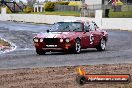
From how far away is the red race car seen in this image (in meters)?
19.2

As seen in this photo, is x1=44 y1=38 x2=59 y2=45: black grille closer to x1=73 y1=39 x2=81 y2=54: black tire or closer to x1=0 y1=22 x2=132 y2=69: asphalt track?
x1=0 y1=22 x2=132 y2=69: asphalt track

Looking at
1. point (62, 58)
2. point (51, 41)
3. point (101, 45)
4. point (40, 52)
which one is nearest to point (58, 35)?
point (51, 41)

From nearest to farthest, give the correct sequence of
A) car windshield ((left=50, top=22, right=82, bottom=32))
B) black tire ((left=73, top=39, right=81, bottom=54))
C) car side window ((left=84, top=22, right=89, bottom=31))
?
black tire ((left=73, top=39, right=81, bottom=54)) < car windshield ((left=50, top=22, right=82, bottom=32)) < car side window ((left=84, top=22, right=89, bottom=31))

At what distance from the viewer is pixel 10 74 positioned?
448 inches

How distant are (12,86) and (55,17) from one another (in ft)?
168

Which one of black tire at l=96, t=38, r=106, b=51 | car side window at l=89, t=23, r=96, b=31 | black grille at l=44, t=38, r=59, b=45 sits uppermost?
car side window at l=89, t=23, r=96, b=31

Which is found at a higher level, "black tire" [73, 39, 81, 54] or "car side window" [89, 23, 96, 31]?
"car side window" [89, 23, 96, 31]

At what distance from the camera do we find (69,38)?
1920 cm

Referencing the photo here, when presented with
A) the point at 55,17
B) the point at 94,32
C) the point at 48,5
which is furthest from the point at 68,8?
the point at 94,32

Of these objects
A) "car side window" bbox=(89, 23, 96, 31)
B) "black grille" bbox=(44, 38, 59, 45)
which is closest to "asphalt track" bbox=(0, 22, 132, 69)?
"black grille" bbox=(44, 38, 59, 45)

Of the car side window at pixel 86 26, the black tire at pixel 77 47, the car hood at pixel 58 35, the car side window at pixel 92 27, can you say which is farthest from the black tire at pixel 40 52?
the car side window at pixel 92 27

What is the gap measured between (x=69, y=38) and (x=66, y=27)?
1121mm

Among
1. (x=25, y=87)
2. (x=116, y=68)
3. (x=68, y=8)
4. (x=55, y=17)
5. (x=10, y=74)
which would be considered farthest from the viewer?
(x=68, y=8)

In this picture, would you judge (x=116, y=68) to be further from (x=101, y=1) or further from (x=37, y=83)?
(x=101, y=1)
